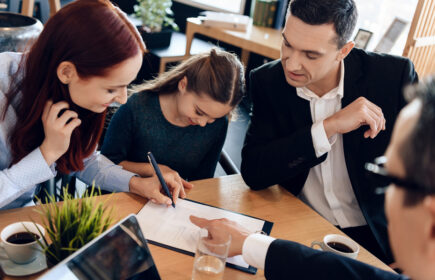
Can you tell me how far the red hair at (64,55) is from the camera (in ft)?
3.70

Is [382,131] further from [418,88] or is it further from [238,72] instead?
[418,88]

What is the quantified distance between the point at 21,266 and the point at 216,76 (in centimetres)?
90

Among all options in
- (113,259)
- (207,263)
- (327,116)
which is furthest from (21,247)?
(327,116)

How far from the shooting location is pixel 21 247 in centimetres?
98

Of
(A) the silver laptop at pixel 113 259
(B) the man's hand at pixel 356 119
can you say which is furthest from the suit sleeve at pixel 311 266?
(B) the man's hand at pixel 356 119

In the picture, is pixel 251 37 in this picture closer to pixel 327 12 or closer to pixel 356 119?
pixel 327 12

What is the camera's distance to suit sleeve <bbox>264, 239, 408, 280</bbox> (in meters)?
1.06

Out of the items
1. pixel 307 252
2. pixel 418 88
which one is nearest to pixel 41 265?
pixel 307 252

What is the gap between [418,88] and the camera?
0.59 meters

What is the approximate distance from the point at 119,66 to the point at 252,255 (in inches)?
23.9

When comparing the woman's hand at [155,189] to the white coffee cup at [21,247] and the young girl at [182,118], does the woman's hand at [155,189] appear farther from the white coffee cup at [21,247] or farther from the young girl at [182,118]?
the white coffee cup at [21,247]

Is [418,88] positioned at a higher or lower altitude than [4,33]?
higher

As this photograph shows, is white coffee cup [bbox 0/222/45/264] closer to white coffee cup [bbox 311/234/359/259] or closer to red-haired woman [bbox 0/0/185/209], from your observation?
red-haired woman [bbox 0/0/185/209]

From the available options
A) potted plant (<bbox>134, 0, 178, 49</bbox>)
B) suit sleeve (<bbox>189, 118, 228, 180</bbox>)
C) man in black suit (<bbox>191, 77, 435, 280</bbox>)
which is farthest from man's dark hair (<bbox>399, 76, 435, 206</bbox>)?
potted plant (<bbox>134, 0, 178, 49</bbox>)
